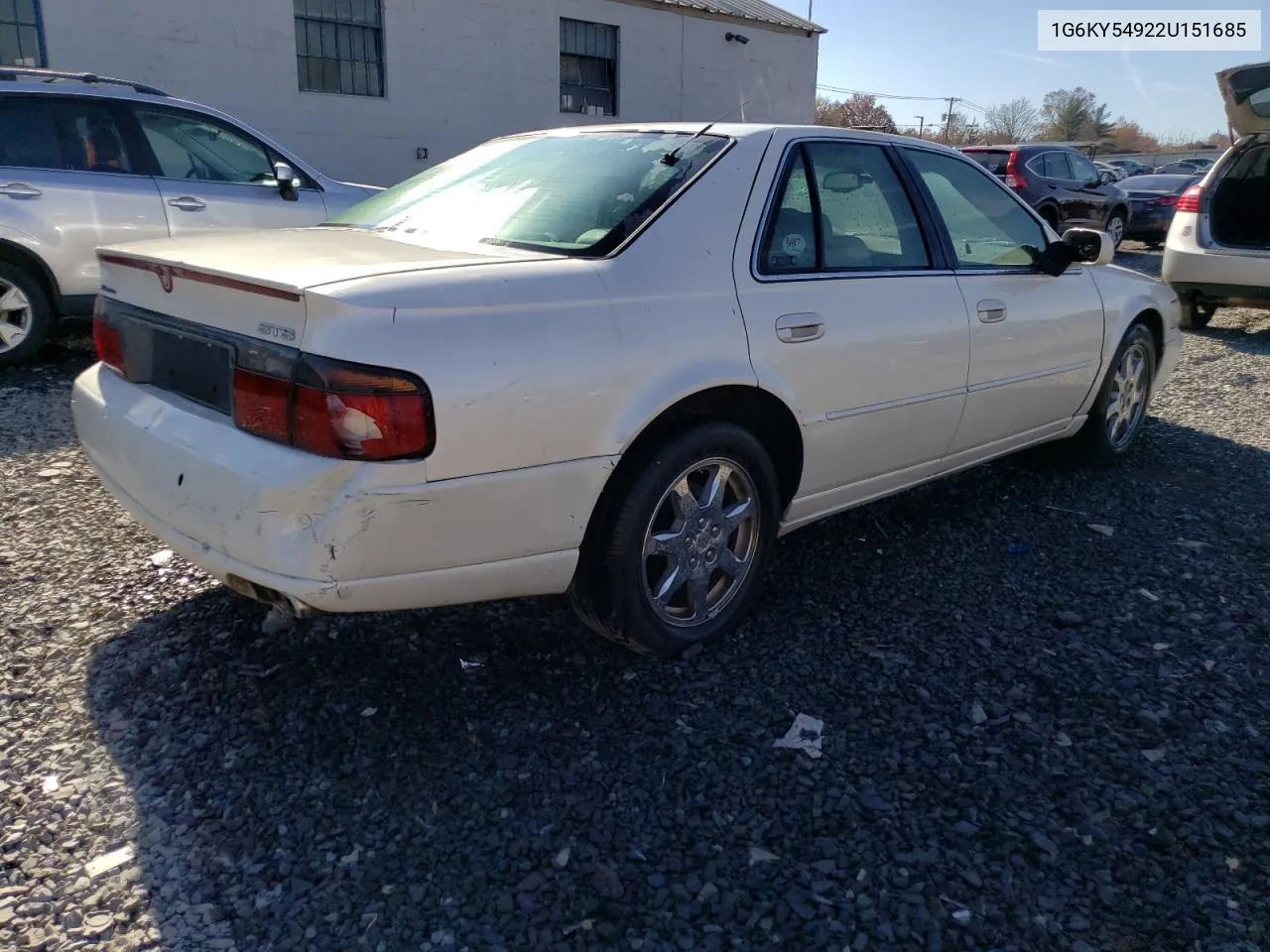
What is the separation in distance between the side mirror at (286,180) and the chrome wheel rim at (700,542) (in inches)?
188

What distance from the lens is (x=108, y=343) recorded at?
3.07 meters

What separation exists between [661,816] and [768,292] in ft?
5.17

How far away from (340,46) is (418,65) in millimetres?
1042

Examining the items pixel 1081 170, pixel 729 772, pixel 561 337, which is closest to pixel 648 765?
pixel 729 772

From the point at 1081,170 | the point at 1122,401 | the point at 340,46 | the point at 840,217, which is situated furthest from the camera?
the point at 1081,170

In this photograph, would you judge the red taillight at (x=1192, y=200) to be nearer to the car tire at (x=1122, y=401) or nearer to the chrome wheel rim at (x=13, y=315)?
the car tire at (x=1122, y=401)

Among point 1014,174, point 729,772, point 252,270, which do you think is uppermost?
point 1014,174

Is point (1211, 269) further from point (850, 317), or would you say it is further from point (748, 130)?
point (748, 130)

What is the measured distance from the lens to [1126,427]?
5199 millimetres

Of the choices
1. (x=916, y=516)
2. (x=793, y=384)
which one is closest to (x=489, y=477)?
(x=793, y=384)

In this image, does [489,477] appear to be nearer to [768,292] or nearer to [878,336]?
[768,292]

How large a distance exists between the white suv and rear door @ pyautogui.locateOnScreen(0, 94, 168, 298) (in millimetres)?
8125

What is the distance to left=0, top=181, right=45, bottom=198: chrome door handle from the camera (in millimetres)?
6020

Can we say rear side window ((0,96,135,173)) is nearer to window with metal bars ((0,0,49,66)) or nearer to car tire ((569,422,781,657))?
window with metal bars ((0,0,49,66))
